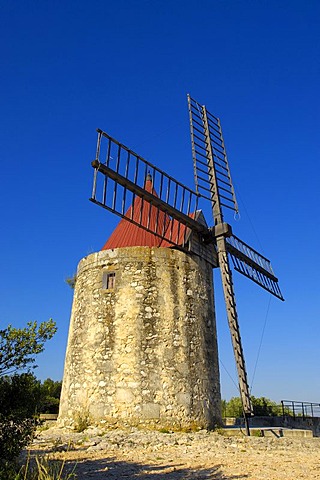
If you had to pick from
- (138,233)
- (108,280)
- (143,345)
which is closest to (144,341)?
(143,345)

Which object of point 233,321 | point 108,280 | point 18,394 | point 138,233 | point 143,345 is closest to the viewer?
point 18,394

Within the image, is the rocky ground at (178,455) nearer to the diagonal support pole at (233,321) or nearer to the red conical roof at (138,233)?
the diagonal support pole at (233,321)

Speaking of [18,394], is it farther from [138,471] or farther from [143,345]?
[143,345]

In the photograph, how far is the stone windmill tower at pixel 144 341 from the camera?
347 inches

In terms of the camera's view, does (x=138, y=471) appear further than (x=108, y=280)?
No

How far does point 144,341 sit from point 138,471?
3.75 m

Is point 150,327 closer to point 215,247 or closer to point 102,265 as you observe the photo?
→ point 102,265

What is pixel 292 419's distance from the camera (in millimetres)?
15102

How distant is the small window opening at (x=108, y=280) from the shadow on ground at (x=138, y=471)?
440 cm

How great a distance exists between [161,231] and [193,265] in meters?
1.27

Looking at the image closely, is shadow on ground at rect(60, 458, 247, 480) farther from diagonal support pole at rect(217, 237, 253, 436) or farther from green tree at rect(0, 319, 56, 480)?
diagonal support pole at rect(217, 237, 253, 436)

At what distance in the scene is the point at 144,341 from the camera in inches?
361

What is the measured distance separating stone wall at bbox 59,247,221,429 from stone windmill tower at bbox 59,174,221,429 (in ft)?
0.07

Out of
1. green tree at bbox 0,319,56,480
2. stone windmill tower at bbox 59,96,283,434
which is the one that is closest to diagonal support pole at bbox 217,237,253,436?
stone windmill tower at bbox 59,96,283,434
